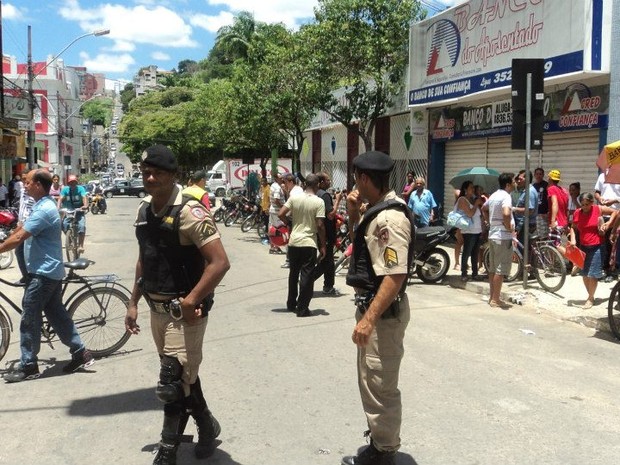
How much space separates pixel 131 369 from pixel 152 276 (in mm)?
2492

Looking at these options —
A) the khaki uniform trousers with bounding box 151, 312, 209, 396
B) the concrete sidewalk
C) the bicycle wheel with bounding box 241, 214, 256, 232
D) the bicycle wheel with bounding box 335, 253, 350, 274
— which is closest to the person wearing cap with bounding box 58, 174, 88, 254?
the bicycle wheel with bounding box 335, 253, 350, 274

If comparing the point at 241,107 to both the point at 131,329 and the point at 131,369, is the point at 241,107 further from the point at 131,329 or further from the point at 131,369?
the point at 131,329

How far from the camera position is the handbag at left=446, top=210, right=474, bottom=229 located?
10.8 m

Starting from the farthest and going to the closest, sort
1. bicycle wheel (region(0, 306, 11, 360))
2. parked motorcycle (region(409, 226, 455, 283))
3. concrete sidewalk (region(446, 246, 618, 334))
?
parked motorcycle (region(409, 226, 455, 283)) < concrete sidewalk (region(446, 246, 618, 334)) < bicycle wheel (region(0, 306, 11, 360))

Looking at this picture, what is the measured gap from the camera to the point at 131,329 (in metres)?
4.21

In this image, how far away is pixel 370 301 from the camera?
3.52m

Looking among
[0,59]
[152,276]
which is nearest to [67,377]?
[152,276]

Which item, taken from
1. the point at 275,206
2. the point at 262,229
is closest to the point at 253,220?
the point at 262,229

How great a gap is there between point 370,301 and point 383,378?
43cm

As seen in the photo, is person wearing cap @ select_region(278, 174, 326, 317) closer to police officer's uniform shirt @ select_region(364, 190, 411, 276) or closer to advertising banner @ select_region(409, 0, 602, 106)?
police officer's uniform shirt @ select_region(364, 190, 411, 276)

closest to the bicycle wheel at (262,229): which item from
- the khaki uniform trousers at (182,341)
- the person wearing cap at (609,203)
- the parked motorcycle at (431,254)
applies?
the parked motorcycle at (431,254)

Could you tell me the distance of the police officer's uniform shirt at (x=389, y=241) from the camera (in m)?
3.35

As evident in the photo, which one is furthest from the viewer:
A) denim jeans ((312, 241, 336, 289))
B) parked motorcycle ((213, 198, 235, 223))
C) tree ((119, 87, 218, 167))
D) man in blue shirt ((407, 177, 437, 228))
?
tree ((119, 87, 218, 167))

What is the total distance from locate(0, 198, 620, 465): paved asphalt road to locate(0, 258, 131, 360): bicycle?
0.66 ft
